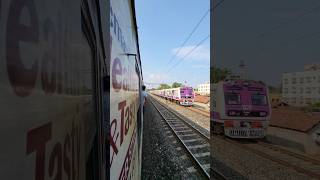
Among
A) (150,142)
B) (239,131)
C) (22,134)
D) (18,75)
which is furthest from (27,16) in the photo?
(239,131)

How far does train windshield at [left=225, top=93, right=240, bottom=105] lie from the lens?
21859 millimetres

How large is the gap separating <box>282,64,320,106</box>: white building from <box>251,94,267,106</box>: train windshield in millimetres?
25457

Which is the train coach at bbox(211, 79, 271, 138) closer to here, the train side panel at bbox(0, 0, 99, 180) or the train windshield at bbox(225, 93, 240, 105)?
the train windshield at bbox(225, 93, 240, 105)

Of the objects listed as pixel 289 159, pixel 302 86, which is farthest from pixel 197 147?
pixel 302 86

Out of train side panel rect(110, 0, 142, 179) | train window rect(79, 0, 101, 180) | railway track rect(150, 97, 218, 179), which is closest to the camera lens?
train window rect(79, 0, 101, 180)

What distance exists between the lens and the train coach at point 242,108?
2144cm

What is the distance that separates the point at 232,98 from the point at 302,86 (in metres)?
28.5

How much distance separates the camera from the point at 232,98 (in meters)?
22.1

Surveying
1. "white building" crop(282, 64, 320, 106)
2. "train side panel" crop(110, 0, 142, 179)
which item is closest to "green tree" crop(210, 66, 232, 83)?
"white building" crop(282, 64, 320, 106)

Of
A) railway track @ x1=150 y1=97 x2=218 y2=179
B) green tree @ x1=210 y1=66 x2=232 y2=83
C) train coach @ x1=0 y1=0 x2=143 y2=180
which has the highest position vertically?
green tree @ x1=210 y1=66 x2=232 y2=83

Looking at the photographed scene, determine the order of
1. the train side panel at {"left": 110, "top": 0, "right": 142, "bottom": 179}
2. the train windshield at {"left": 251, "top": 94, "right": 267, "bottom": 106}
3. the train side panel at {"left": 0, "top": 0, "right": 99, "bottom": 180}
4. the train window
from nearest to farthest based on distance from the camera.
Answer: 1. the train side panel at {"left": 0, "top": 0, "right": 99, "bottom": 180}
2. the train window
3. the train side panel at {"left": 110, "top": 0, "right": 142, "bottom": 179}
4. the train windshield at {"left": 251, "top": 94, "right": 267, "bottom": 106}

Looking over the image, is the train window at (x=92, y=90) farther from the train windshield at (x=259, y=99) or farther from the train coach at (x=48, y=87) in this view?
the train windshield at (x=259, y=99)

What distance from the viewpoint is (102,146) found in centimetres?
199

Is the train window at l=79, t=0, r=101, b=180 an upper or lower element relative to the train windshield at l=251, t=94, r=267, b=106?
upper
